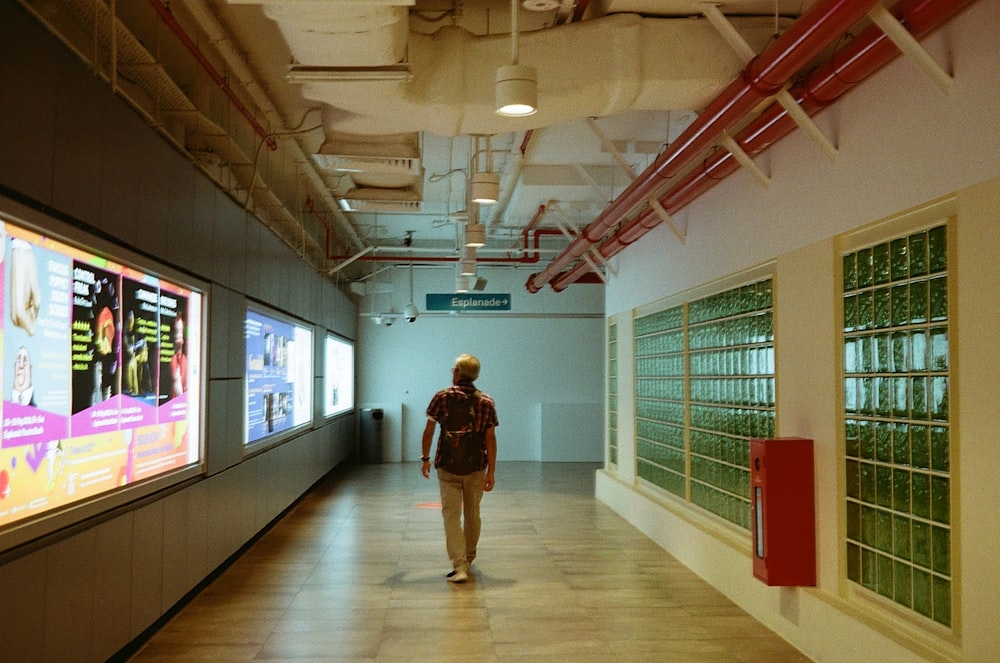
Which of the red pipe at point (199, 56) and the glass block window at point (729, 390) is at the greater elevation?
the red pipe at point (199, 56)

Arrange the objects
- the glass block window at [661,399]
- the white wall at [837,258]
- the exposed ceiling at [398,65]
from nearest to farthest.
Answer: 1. the white wall at [837,258]
2. the exposed ceiling at [398,65]
3. the glass block window at [661,399]

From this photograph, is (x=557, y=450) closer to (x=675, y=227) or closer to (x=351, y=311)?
(x=351, y=311)

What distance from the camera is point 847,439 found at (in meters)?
4.60

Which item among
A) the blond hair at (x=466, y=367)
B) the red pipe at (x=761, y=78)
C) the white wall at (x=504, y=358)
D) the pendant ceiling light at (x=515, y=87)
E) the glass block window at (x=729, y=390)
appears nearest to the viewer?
the red pipe at (x=761, y=78)

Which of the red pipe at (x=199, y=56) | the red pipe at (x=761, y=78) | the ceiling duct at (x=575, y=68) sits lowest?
the red pipe at (x=761, y=78)

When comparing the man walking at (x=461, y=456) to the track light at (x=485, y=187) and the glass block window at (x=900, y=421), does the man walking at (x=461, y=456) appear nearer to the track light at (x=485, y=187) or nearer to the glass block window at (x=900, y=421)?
the track light at (x=485, y=187)

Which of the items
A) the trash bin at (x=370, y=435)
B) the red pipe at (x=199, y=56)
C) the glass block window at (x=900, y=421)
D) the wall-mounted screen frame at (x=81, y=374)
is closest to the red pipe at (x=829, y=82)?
the glass block window at (x=900, y=421)

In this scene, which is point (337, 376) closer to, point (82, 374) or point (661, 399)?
point (661, 399)

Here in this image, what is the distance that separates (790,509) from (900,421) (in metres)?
1.04

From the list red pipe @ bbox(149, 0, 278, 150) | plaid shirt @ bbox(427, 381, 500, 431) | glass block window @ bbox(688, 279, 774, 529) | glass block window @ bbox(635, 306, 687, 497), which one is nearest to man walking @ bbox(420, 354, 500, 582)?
plaid shirt @ bbox(427, 381, 500, 431)

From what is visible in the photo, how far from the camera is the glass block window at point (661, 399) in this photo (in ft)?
25.6

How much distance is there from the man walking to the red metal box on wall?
80.6 inches

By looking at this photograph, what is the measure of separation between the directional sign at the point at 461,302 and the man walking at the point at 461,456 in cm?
962

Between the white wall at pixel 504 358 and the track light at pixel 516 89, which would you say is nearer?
the track light at pixel 516 89
